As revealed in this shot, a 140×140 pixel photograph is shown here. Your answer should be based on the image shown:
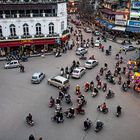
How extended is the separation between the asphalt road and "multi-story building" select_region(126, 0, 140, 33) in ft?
77.7

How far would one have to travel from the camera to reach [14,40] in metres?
41.7

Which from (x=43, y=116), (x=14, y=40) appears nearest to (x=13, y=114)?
(x=43, y=116)

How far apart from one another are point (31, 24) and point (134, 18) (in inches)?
950

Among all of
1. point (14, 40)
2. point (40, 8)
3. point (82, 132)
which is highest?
point (40, 8)

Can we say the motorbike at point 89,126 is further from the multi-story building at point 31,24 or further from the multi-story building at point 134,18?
the multi-story building at point 134,18

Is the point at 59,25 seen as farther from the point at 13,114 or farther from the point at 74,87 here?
the point at 13,114

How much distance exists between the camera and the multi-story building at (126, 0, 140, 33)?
174ft

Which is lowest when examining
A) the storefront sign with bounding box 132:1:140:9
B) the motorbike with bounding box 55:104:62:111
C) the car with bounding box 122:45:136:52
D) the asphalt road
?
the asphalt road

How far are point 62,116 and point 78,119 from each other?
1.62 metres

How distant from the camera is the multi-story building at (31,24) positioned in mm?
40625

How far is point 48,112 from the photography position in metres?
23.9

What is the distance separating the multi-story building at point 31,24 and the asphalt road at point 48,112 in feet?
27.5

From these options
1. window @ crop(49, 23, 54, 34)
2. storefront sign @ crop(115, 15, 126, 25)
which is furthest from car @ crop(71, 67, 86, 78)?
storefront sign @ crop(115, 15, 126, 25)

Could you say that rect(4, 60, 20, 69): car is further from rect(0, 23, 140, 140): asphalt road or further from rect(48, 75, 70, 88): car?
rect(48, 75, 70, 88): car
